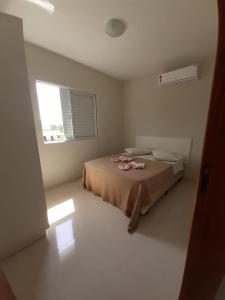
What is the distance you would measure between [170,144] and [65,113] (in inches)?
98.0

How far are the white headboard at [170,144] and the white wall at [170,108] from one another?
96 millimetres

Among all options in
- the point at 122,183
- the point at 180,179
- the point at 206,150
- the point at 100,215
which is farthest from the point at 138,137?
the point at 206,150

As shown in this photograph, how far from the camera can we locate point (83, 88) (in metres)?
3.19

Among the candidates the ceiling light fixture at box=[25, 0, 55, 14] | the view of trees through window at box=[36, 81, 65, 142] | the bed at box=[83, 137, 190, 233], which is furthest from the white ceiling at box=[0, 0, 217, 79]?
the bed at box=[83, 137, 190, 233]

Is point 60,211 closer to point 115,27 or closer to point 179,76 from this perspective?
point 115,27

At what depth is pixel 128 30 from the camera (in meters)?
2.01

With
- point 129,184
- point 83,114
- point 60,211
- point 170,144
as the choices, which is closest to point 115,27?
point 83,114

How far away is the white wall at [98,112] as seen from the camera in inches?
98.0

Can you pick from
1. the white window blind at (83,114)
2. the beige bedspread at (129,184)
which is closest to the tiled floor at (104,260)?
the beige bedspread at (129,184)

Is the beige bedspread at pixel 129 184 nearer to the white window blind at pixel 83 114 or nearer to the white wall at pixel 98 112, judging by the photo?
the white wall at pixel 98 112

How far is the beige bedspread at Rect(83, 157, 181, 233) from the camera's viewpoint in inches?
72.2

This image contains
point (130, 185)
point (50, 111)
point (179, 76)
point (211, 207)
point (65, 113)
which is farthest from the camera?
point (65, 113)

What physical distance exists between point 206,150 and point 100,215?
A: 5.94 feet

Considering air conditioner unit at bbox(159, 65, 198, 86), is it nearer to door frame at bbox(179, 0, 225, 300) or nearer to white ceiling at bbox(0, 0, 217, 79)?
white ceiling at bbox(0, 0, 217, 79)
